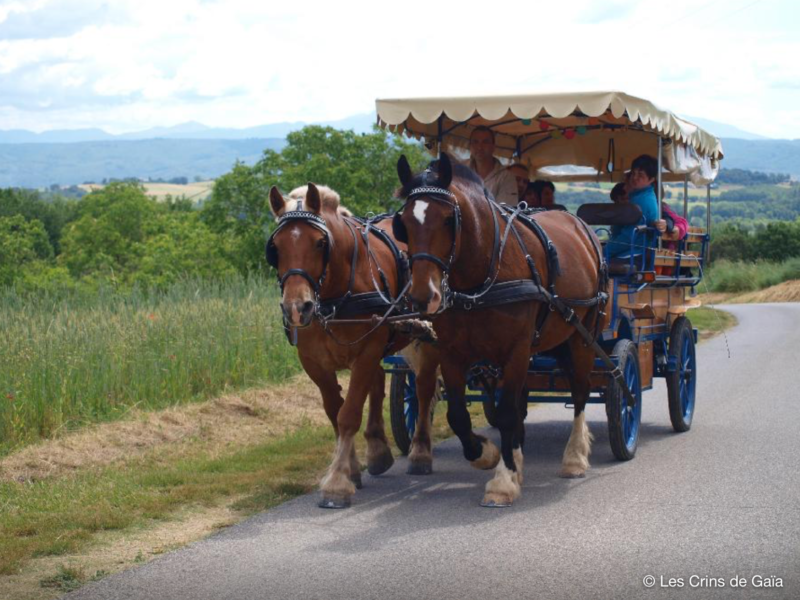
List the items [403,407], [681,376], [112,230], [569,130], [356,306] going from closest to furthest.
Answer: [356,306] → [403,407] → [681,376] → [569,130] → [112,230]

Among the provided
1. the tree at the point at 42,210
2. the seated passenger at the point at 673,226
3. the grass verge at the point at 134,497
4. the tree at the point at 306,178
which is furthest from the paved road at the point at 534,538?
the tree at the point at 42,210

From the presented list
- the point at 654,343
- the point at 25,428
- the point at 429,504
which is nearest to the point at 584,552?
the point at 429,504

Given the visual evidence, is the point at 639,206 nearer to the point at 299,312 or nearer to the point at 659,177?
the point at 659,177

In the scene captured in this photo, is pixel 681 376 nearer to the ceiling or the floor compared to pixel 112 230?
nearer to the ceiling

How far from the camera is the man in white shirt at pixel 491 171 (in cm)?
973

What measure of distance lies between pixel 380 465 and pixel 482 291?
174 cm

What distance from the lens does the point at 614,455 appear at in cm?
865

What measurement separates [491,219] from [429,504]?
6.20 ft

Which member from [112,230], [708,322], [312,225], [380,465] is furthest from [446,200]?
[112,230]

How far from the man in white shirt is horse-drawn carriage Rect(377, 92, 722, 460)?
0.24 metres

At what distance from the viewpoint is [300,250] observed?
6.80 m

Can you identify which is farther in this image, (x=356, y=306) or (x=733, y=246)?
(x=733, y=246)

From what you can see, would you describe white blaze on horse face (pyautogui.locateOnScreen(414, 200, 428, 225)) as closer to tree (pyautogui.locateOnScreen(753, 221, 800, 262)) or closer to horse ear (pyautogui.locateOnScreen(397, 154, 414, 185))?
horse ear (pyautogui.locateOnScreen(397, 154, 414, 185))

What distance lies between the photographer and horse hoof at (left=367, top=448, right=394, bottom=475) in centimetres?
805
